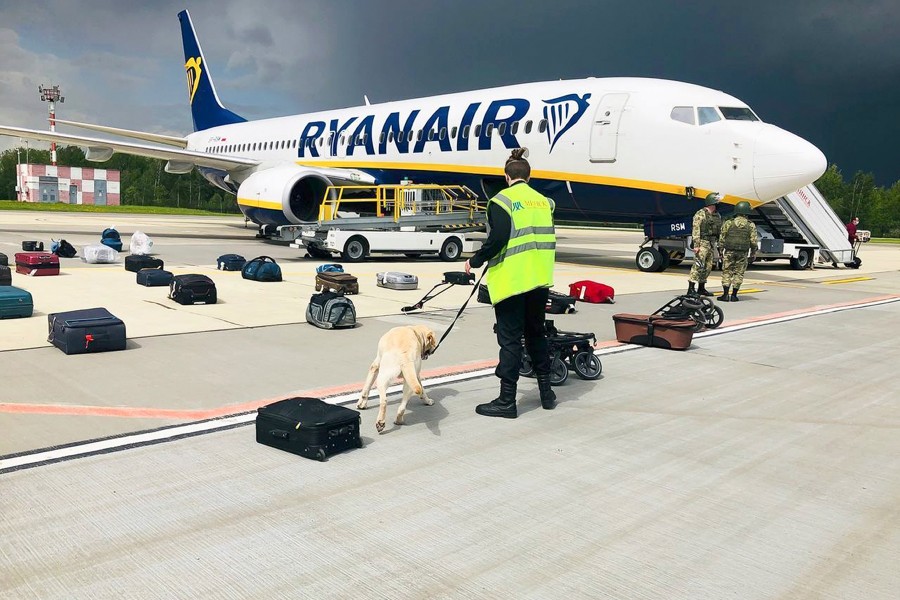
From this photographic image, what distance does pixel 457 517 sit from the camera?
3.38 meters

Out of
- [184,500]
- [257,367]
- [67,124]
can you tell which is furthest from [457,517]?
[67,124]

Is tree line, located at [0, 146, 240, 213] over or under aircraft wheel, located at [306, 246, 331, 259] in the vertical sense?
over

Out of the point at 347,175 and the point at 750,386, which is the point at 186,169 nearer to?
the point at 347,175

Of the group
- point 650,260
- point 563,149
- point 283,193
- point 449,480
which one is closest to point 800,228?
point 650,260

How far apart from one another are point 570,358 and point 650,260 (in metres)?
11.4

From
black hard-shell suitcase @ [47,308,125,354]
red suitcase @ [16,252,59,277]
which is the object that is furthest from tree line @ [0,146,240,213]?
black hard-shell suitcase @ [47,308,125,354]

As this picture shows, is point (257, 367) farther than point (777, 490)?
Yes

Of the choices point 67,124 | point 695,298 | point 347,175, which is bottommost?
point 695,298

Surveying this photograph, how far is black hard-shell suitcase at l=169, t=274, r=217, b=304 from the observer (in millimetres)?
9289

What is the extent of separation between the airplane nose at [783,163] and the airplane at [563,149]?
0.06ft

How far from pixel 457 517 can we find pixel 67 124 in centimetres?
2484

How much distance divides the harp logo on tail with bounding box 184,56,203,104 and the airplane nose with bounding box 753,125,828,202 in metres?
24.0

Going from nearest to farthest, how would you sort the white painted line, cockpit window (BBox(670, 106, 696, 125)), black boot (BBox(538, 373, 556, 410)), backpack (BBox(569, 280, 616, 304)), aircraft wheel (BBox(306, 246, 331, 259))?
the white painted line, black boot (BBox(538, 373, 556, 410)), backpack (BBox(569, 280, 616, 304)), cockpit window (BBox(670, 106, 696, 125)), aircraft wheel (BBox(306, 246, 331, 259))

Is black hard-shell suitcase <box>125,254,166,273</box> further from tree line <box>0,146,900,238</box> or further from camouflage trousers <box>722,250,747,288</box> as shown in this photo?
tree line <box>0,146,900,238</box>
